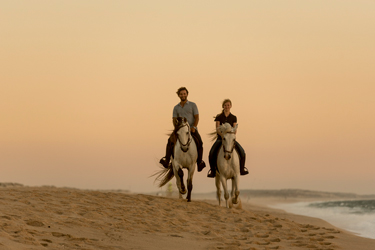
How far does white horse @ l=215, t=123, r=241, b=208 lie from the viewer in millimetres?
11461

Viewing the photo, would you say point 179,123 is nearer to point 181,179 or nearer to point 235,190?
point 181,179

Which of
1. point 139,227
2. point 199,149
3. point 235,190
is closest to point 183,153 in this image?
point 199,149

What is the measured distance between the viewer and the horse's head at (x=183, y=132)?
464 inches

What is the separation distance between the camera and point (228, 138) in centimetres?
1145

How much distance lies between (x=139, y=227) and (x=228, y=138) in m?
3.41

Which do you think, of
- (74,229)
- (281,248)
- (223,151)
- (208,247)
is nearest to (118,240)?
(74,229)

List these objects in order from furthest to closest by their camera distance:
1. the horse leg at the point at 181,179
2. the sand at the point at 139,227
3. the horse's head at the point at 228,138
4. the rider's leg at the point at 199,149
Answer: the rider's leg at the point at 199,149 < the horse leg at the point at 181,179 < the horse's head at the point at 228,138 < the sand at the point at 139,227

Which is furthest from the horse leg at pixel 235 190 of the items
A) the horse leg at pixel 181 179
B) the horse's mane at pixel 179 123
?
the horse's mane at pixel 179 123

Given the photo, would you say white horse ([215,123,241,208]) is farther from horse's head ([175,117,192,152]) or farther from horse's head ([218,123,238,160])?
horse's head ([175,117,192,152])

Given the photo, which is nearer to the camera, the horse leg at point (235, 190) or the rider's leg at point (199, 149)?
the horse leg at point (235, 190)

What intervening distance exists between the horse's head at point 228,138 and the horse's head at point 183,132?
3.02ft

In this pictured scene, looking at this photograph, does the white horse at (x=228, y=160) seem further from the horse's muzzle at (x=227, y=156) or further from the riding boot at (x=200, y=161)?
the riding boot at (x=200, y=161)

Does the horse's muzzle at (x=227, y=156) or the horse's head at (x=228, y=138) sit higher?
the horse's head at (x=228, y=138)

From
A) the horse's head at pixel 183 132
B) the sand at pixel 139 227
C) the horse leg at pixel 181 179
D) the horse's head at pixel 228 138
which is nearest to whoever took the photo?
the sand at pixel 139 227
